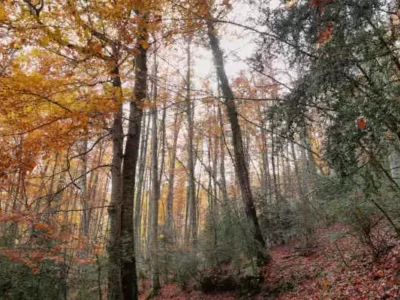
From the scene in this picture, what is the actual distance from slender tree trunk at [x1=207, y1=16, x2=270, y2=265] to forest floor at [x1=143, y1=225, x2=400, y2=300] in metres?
0.68

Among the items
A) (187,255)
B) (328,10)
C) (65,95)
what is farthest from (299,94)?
(187,255)

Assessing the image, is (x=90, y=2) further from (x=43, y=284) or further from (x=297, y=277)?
(x=297, y=277)

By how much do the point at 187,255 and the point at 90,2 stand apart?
22.9ft

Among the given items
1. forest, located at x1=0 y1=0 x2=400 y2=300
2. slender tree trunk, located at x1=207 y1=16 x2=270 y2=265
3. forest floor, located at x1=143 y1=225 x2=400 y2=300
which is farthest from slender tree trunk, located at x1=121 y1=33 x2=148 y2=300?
forest floor, located at x1=143 y1=225 x2=400 y2=300

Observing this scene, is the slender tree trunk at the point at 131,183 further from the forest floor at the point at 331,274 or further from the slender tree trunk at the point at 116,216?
the forest floor at the point at 331,274

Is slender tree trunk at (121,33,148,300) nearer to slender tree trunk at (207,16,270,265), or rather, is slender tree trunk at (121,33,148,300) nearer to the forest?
the forest

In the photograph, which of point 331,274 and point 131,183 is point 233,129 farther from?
point 331,274

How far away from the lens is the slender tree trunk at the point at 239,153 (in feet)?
24.4

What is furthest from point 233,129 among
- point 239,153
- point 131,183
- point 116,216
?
point 116,216

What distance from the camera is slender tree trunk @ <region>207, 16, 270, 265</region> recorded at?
7.44 m

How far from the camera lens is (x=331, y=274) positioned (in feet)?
17.9

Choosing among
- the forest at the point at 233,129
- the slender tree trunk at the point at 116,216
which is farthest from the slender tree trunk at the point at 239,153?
the slender tree trunk at the point at 116,216

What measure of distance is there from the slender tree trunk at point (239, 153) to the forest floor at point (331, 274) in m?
0.68

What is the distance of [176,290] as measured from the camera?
8891 mm
